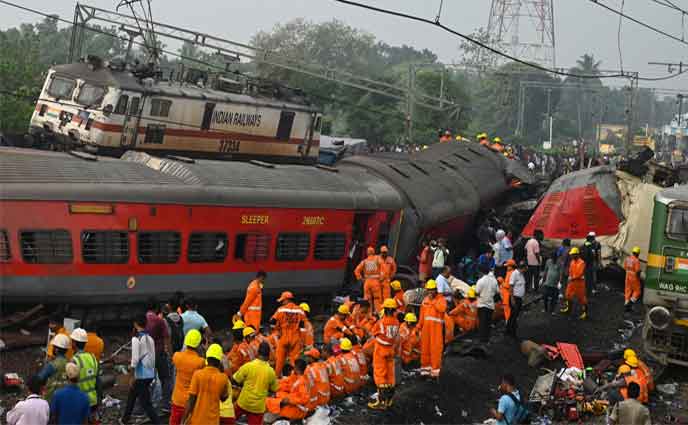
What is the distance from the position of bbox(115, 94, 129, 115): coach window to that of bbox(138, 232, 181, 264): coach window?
5.74 m

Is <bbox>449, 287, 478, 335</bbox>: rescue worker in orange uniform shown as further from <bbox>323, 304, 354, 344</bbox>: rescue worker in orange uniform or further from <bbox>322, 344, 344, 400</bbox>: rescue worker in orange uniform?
<bbox>322, 344, 344, 400</bbox>: rescue worker in orange uniform

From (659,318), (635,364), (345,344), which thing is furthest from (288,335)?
(659,318)

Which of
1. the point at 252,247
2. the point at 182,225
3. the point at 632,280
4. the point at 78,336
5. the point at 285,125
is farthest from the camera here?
the point at 285,125

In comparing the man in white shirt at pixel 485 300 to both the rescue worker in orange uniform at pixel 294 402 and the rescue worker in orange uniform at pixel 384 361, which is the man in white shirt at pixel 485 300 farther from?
the rescue worker in orange uniform at pixel 294 402

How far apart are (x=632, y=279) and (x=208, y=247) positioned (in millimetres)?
9350

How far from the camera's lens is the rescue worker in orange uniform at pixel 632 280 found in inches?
845

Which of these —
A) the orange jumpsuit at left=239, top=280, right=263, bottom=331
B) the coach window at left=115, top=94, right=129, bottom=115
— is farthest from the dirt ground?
the coach window at left=115, top=94, right=129, bottom=115

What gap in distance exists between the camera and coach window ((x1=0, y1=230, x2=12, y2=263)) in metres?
15.6

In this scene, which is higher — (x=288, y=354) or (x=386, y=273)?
(x=386, y=273)

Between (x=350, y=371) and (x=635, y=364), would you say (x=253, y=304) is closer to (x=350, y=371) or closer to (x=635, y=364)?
(x=350, y=371)

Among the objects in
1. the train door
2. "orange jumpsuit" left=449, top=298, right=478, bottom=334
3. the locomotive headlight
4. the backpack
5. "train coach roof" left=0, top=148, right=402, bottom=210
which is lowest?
"orange jumpsuit" left=449, top=298, right=478, bottom=334

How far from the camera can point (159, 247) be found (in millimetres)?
17531

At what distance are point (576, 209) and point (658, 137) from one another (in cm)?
10963

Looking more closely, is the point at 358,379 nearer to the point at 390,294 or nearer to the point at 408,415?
the point at 408,415
